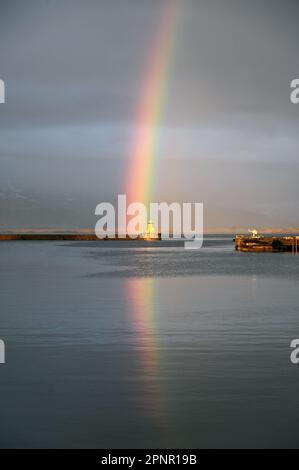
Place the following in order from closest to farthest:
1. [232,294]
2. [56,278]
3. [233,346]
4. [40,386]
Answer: [40,386] → [233,346] → [232,294] → [56,278]

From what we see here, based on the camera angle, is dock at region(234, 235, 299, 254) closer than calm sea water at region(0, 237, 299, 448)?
No

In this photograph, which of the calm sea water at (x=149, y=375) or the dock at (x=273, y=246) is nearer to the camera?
the calm sea water at (x=149, y=375)

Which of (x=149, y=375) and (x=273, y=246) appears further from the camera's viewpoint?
(x=273, y=246)

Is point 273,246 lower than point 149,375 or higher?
higher

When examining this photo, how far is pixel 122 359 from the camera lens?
1563 centimetres

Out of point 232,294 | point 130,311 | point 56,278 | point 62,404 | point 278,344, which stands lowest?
point 62,404

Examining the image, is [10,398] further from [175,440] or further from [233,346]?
[233,346]

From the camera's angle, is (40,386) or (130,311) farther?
(130,311)

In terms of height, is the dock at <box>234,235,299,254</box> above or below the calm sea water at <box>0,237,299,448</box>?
above

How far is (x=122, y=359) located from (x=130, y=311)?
34.3 feet

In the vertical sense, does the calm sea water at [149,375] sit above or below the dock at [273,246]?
below

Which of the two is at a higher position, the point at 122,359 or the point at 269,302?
the point at 269,302
